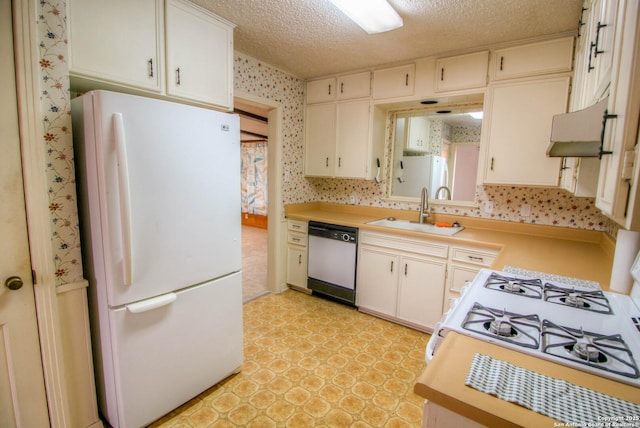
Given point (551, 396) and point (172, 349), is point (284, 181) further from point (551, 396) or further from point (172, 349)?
point (551, 396)

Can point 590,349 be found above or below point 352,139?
below

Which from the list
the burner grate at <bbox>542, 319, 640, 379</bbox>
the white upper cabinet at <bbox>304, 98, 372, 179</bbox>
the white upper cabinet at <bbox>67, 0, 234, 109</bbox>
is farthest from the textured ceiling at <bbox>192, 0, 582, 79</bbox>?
the burner grate at <bbox>542, 319, 640, 379</bbox>

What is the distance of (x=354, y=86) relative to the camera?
325cm

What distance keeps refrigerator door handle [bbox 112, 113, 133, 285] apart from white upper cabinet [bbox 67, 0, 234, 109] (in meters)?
0.43

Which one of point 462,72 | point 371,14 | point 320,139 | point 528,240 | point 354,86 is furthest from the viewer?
point 320,139

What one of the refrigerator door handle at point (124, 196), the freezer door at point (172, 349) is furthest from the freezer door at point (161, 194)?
the freezer door at point (172, 349)

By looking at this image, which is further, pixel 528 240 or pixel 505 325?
pixel 528 240

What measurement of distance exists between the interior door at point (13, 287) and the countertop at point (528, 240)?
2290mm

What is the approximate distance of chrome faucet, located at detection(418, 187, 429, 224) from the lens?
3.05 metres

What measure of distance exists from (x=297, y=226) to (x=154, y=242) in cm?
198

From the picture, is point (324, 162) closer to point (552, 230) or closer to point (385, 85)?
point (385, 85)

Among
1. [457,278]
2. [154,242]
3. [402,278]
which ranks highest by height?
[154,242]

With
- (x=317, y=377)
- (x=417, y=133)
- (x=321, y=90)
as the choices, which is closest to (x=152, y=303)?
(x=317, y=377)

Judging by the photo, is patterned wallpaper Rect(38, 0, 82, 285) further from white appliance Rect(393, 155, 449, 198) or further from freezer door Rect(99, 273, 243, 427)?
white appliance Rect(393, 155, 449, 198)
